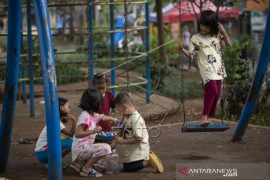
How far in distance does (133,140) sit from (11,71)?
151 cm

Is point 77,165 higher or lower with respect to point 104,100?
lower

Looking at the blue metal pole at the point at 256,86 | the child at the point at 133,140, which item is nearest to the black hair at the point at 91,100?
the child at the point at 133,140

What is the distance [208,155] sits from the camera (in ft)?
25.2

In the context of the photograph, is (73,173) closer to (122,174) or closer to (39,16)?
(122,174)

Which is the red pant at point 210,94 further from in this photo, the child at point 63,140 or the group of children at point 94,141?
the child at point 63,140

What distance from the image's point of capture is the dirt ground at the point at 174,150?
6867 mm

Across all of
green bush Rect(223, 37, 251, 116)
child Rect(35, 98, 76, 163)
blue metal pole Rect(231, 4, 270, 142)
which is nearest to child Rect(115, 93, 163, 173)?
child Rect(35, 98, 76, 163)

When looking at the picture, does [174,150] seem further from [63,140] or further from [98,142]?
[63,140]

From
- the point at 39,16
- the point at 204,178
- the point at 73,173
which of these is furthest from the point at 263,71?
the point at 39,16

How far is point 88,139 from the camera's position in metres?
6.70

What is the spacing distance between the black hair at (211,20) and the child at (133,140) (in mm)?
1599

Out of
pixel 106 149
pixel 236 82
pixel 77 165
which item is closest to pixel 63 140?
pixel 77 165

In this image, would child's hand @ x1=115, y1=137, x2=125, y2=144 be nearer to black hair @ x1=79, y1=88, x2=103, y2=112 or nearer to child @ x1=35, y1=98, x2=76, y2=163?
black hair @ x1=79, y1=88, x2=103, y2=112

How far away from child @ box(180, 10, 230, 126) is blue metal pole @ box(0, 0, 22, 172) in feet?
6.61
